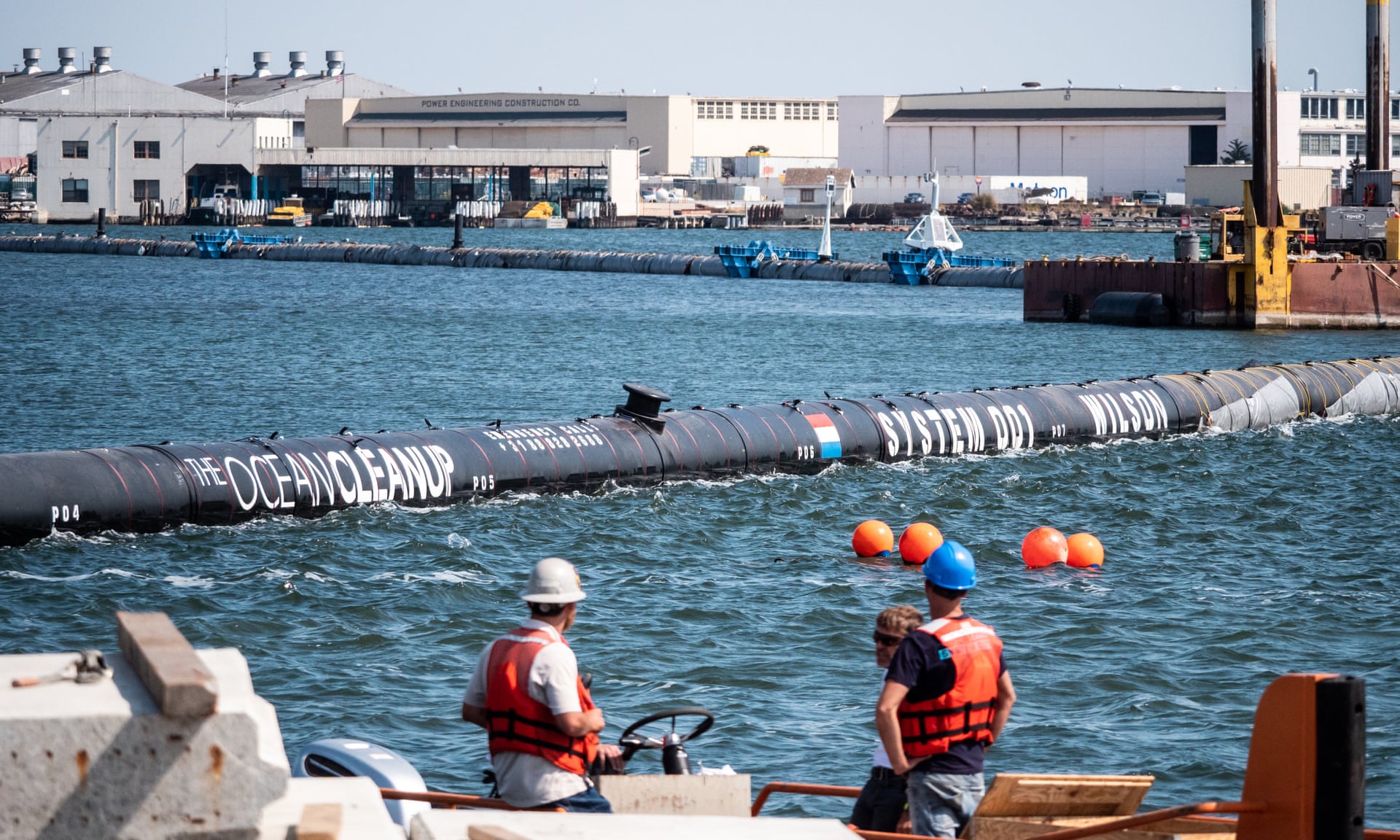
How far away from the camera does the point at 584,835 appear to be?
638cm

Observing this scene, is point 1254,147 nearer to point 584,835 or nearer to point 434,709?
point 434,709

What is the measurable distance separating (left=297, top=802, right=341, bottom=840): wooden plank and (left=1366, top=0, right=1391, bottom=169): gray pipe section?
55.6m

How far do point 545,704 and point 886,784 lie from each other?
6.46 ft

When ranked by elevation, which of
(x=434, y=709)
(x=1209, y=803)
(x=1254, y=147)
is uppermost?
(x=1254, y=147)

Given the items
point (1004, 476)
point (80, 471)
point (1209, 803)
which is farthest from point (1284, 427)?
point (1209, 803)

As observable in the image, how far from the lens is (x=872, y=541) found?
20.0 metres

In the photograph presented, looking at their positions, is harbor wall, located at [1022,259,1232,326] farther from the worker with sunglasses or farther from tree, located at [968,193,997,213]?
tree, located at [968,193,997,213]

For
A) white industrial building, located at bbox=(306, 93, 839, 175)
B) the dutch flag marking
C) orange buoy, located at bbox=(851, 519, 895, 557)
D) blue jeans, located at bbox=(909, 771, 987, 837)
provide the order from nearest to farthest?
blue jeans, located at bbox=(909, 771, 987, 837)
orange buoy, located at bbox=(851, 519, 895, 557)
the dutch flag marking
white industrial building, located at bbox=(306, 93, 839, 175)

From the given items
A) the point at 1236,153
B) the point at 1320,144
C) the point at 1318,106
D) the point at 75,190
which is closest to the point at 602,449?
the point at 75,190

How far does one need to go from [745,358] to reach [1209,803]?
39.7 meters

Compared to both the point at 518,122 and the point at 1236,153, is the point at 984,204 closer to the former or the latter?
the point at 1236,153

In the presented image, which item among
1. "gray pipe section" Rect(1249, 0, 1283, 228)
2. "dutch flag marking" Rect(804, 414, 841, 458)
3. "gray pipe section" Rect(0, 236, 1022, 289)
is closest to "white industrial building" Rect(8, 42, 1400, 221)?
"gray pipe section" Rect(0, 236, 1022, 289)

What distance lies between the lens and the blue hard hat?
7824 millimetres

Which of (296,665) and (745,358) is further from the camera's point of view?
(745,358)
